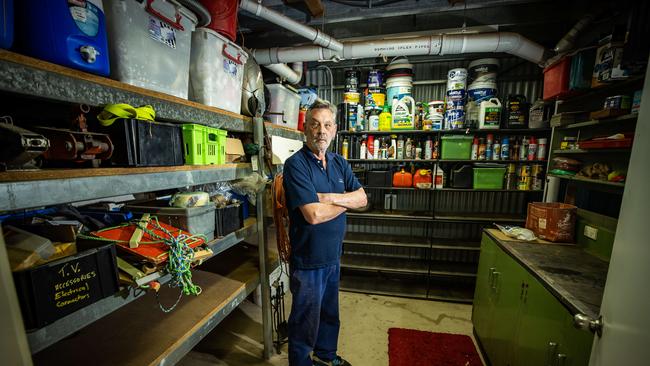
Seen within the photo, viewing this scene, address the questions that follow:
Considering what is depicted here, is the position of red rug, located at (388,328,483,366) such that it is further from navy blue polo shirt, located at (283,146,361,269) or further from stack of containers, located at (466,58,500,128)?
stack of containers, located at (466,58,500,128)

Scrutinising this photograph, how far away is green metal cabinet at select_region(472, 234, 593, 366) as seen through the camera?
1216 millimetres

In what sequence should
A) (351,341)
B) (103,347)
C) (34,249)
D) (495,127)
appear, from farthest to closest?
(495,127) → (351,341) → (103,347) → (34,249)

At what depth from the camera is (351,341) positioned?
2.40 m

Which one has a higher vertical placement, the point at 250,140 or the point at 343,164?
the point at 250,140

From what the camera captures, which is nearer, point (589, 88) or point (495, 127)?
point (589, 88)

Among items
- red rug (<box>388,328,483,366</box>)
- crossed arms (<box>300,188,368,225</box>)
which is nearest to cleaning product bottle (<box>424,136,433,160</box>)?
crossed arms (<box>300,188,368,225</box>)

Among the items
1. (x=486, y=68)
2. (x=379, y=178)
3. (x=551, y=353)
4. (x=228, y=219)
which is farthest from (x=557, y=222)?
(x=228, y=219)

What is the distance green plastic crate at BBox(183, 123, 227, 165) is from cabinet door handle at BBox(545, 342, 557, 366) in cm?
214

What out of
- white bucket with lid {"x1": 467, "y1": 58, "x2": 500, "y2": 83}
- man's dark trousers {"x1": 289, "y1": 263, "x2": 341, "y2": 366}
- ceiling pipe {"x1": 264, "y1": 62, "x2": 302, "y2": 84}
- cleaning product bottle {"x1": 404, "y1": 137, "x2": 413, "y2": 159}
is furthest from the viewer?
cleaning product bottle {"x1": 404, "y1": 137, "x2": 413, "y2": 159}

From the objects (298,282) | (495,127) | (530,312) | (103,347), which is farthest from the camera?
(495,127)

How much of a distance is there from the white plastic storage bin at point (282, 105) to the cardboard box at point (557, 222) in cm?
240

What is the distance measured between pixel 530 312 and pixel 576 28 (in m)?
2.55

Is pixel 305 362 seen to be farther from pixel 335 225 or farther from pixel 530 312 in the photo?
pixel 530 312

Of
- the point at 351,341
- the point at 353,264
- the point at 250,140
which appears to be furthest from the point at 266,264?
the point at 353,264
